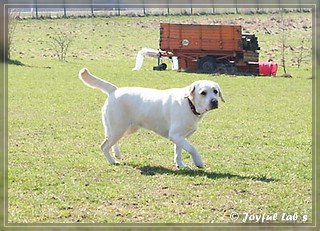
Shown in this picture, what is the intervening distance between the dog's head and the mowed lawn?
2.58ft

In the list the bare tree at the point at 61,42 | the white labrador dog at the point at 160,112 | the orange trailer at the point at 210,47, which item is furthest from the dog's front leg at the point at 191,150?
the bare tree at the point at 61,42

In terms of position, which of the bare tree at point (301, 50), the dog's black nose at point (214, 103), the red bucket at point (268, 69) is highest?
the dog's black nose at point (214, 103)

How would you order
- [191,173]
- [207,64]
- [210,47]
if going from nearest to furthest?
[191,173] < [207,64] < [210,47]

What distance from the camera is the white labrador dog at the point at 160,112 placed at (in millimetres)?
8180

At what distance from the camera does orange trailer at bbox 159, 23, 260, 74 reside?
32344mm

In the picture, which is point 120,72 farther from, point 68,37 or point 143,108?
point 143,108

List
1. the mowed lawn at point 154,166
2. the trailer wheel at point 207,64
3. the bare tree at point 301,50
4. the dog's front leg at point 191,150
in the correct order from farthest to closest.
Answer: the bare tree at point 301,50 < the trailer wheel at point 207,64 < the dog's front leg at point 191,150 < the mowed lawn at point 154,166

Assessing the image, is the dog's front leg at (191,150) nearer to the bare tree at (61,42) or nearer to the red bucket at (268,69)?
the red bucket at (268,69)

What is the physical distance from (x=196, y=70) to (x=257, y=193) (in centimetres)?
2582

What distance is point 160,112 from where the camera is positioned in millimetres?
8484

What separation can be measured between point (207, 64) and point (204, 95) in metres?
24.5

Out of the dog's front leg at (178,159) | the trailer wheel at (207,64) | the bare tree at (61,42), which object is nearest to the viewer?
the dog's front leg at (178,159)

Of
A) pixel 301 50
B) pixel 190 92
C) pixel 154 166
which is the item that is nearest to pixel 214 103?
pixel 190 92

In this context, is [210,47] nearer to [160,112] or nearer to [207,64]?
[207,64]
